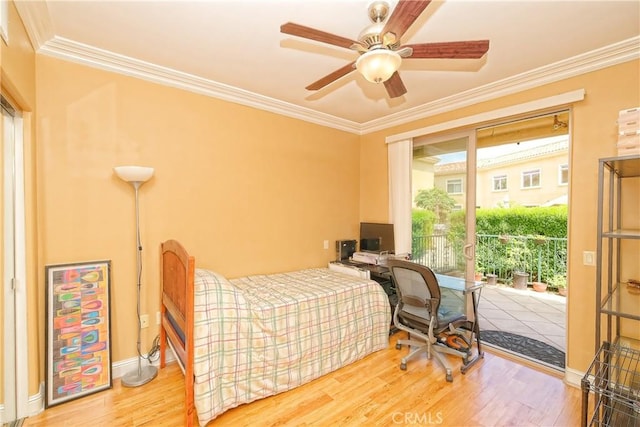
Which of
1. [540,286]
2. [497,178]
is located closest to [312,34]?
[540,286]

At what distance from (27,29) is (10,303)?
1.74 m

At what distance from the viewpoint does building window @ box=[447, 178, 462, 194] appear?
10.0 feet

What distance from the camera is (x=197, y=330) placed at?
5.64 feet

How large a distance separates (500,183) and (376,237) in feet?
15.6

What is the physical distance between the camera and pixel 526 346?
2859mm

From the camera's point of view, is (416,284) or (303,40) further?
(416,284)

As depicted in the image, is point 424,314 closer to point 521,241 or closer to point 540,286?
point 540,286

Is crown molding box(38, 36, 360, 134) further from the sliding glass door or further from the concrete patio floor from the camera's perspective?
the concrete patio floor

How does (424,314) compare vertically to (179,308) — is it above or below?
below

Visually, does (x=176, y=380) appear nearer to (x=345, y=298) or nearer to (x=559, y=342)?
(x=345, y=298)

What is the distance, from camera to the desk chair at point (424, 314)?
2229 millimetres

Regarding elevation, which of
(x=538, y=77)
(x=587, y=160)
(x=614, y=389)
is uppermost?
(x=538, y=77)

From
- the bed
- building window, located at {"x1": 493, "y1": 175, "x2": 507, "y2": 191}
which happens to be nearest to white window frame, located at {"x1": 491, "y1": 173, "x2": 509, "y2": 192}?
building window, located at {"x1": 493, "y1": 175, "x2": 507, "y2": 191}

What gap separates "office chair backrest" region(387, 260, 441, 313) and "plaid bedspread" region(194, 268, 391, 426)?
1.30 feet
